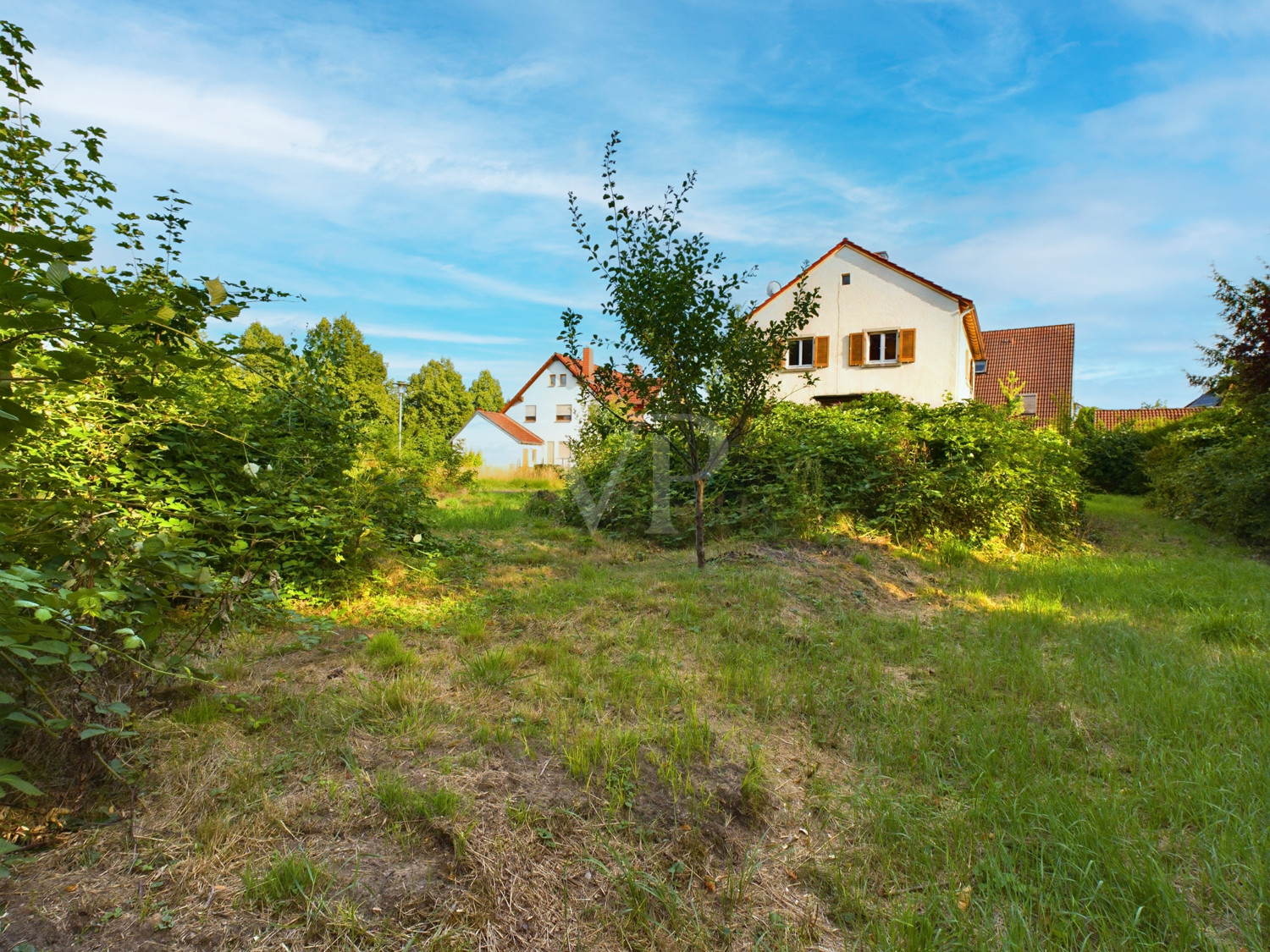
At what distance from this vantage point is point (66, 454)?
3.45 metres

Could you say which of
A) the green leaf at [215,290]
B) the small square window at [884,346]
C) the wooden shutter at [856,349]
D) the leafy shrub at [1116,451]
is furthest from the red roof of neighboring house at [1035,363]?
the green leaf at [215,290]

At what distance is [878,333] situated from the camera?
19188 mm

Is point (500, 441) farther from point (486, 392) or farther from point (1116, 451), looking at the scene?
point (1116, 451)

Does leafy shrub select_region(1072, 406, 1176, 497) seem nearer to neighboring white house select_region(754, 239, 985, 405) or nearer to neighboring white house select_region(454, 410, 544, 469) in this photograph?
neighboring white house select_region(754, 239, 985, 405)

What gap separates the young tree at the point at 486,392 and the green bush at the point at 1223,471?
134 feet

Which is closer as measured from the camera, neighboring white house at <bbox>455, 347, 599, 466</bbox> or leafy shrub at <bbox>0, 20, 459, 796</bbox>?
leafy shrub at <bbox>0, 20, 459, 796</bbox>

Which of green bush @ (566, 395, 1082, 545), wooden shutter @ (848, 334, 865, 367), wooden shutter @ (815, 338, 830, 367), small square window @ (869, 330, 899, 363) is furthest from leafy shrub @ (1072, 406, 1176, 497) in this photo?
green bush @ (566, 395, 1082, 545)

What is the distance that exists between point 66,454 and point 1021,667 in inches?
228

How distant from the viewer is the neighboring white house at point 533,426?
118 ft

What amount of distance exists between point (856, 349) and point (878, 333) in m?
0.81

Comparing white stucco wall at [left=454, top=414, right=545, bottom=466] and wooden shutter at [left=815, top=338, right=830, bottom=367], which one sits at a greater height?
wooden shutter at [left=815, top=338, right=830, bottom=367]

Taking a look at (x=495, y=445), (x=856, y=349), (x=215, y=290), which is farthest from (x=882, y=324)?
(x=495, y=445)

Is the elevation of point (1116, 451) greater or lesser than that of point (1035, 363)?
lesser

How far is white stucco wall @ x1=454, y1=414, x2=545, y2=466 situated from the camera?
118 feet
